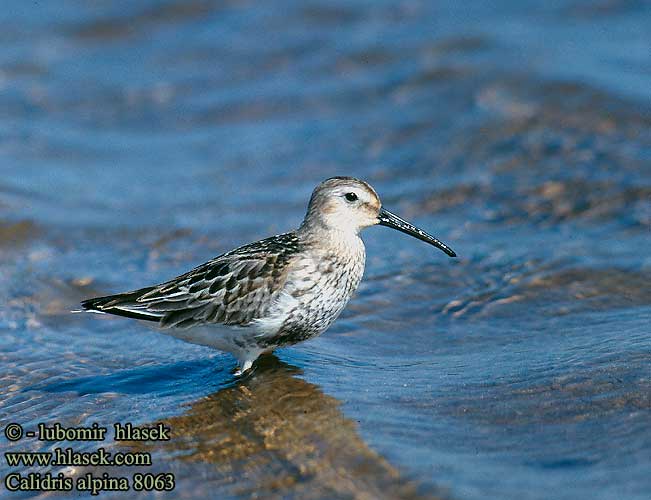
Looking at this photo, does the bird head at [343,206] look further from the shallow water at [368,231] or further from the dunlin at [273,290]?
the shallow water at [368,231]

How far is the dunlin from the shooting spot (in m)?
7.16

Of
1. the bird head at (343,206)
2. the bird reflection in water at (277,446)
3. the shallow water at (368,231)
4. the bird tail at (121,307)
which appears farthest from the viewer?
the bird head at (343,206)

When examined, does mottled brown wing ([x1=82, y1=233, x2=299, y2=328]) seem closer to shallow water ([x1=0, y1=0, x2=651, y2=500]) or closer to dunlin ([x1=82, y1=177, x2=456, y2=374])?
dunlin ([x1=82, y1=177, x2=456, y2=374])

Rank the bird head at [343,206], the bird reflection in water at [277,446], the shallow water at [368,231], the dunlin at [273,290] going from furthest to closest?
the bird head at [343,206], the dunlin at [273,290], the shallow water at [368,231], the bird reflection in water at [277,446]

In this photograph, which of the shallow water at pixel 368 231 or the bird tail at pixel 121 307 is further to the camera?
the bird tail at pixel 121 307

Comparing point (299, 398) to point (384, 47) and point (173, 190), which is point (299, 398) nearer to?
point (173, 190)

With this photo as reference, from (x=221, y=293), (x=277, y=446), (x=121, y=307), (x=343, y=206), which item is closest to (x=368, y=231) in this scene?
(x=343, y=206)

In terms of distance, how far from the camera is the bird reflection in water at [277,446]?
546 cm

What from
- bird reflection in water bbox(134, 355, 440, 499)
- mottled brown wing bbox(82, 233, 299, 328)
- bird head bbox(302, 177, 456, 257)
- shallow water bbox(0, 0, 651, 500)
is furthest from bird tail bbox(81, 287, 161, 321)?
bird head bbox(302, 177, 456, 257)

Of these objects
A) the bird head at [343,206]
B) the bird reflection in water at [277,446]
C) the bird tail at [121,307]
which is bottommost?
the bird reflection in water at [277,446]

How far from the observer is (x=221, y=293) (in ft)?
24.0

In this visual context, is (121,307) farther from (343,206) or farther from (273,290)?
(343,206)

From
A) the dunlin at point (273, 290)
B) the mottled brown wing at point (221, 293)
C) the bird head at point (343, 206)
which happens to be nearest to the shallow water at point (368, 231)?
the dunlin at point (273, 290)

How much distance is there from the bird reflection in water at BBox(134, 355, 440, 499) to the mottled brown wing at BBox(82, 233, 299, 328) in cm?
56
